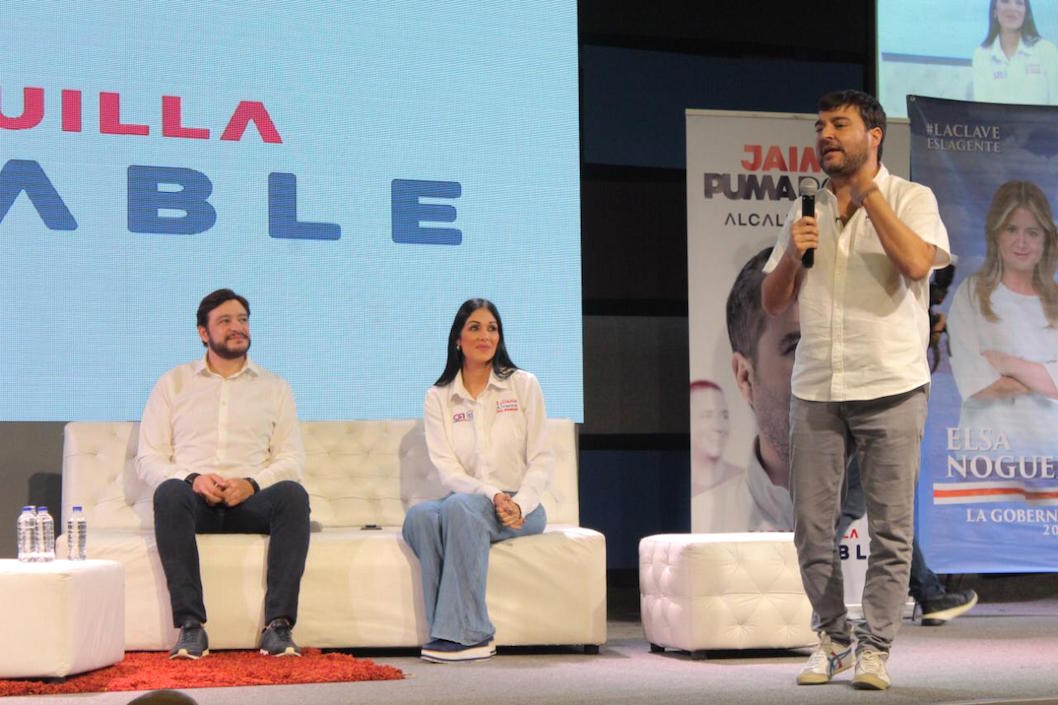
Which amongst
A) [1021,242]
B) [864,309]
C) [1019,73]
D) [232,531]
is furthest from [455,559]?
[1019,73]

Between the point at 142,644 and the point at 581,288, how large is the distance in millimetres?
2425

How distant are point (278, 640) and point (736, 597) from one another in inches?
54.8

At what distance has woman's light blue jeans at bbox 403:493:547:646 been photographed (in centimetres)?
405

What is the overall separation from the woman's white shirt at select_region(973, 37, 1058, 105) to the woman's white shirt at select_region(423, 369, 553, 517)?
308cm

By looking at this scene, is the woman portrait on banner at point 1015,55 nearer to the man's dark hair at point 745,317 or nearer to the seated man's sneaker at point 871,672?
the man's dark hair at point 745,317

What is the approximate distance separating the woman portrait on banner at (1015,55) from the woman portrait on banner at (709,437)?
2.19 metres

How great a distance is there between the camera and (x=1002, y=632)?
4617 millimetres

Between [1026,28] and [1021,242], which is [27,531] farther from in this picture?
[1026,28]

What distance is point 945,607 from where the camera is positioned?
4.82m

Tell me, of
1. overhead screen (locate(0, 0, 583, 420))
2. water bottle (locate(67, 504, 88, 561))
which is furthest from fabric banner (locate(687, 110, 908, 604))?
water bottle (locate(67, 504, 88, 561))

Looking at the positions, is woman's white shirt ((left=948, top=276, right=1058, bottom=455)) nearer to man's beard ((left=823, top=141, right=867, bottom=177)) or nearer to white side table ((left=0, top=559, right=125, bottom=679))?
man's beard ((left=823, top=141, right=867, bottom=177))

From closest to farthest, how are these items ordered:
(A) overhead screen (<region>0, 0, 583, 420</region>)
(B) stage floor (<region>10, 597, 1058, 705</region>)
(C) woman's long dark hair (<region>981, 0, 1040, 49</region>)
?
(B) stage floor (<region>10, 597, 1058, 705</region>) → (A) overhead screen (<region>0, 0, 583, 420</region>) → (C) woman's long dark hair (<region>981, 0, 1040, 49</region>)

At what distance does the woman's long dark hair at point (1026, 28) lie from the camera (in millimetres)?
6309

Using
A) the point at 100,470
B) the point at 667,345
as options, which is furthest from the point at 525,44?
the point at 100,470
